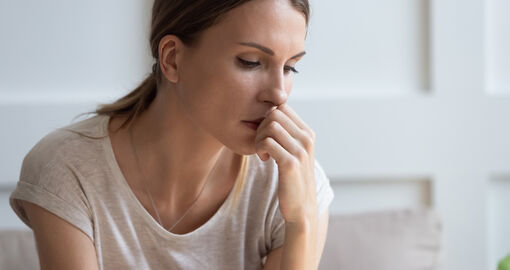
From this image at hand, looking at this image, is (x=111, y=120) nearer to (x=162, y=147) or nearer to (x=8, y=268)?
(x=162, y=147)

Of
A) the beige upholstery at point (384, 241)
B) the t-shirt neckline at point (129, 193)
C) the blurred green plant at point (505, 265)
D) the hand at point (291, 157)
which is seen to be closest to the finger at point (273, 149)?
the hand at point (291, 157)

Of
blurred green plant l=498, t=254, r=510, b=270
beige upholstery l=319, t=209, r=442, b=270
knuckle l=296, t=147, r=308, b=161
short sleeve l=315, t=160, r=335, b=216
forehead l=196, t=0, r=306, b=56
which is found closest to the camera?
forehead l=196, t=0, r=306, b=56

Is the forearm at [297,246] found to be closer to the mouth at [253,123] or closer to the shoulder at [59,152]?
the mouth at [253,123]

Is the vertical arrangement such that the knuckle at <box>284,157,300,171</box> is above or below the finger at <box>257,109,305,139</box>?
below

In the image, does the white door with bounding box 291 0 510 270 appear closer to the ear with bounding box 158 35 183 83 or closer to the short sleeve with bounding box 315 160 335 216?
the short sleeve with bounding box 315 160 335 216

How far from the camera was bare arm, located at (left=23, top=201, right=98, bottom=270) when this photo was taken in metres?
1.22

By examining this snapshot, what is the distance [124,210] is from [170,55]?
338mm

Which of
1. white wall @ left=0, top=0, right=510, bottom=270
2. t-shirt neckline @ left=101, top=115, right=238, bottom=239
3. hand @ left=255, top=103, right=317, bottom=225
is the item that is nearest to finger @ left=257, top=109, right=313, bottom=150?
hand @ left=255, top=103, right=317, bottom=225

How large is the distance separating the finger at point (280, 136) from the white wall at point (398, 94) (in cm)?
58

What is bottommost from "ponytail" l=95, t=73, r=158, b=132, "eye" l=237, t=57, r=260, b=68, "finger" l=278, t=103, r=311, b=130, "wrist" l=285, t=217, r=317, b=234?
"wrist" l=285, t=217, r=317, b=234

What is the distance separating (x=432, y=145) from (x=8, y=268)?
1.15 meters

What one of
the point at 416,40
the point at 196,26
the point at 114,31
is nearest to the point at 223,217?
the point at 196,26

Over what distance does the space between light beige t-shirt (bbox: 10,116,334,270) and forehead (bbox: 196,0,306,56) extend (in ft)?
1.15

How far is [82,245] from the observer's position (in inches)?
49.1
